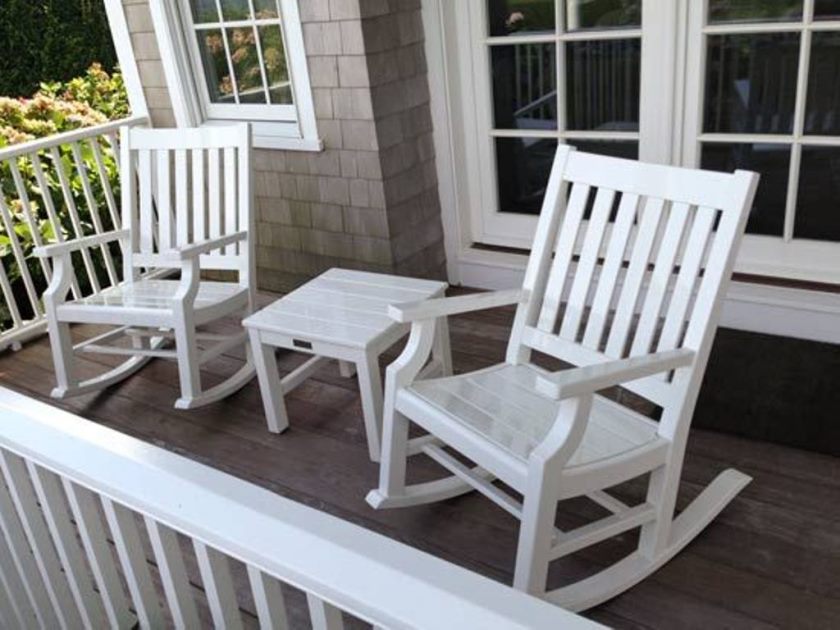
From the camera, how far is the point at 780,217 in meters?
3.04

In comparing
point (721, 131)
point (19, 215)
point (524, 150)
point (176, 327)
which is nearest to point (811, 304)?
point (721, 131)

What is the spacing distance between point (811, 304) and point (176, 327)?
2428 mm

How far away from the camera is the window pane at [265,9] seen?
3.58 m

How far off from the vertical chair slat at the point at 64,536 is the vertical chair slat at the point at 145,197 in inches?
88.8

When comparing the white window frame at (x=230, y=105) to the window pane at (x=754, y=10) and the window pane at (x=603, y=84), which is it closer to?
the window pane at (x=603, y=84)

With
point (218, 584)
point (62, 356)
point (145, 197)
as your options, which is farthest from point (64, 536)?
point (145, 197)

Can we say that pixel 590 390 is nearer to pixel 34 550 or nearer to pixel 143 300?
pixel 34 550

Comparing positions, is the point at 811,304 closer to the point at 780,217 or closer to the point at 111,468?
the point at 780,217

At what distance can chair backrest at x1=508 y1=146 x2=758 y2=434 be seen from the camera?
1926 millimetres

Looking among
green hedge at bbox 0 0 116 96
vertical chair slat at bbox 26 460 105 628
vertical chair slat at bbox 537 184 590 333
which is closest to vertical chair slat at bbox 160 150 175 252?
vertical chair slat at bbox 537 184 590 333

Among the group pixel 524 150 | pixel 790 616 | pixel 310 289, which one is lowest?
pixel 790 616

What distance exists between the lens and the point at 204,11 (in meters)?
3.88

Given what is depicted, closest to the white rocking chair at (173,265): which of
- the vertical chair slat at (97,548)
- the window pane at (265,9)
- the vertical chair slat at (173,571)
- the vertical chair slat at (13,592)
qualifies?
the window pane at (265,9)

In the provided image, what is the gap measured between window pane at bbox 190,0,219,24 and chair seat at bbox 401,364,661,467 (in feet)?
8.28
